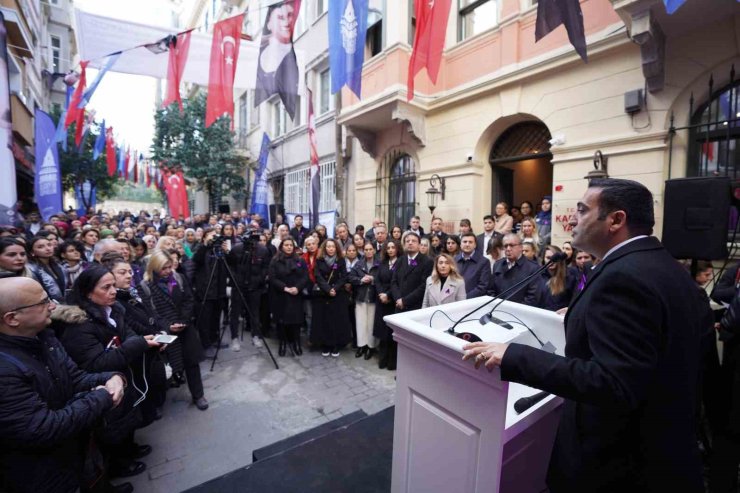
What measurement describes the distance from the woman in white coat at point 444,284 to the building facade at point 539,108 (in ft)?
9.73

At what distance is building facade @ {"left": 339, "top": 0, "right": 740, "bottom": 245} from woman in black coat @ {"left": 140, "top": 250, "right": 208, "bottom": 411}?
5942mm

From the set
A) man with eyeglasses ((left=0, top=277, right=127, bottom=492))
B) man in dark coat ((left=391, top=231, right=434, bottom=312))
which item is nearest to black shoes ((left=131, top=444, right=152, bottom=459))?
man with eyeglasses ((left=0, top=277, right=127, bottom=492))

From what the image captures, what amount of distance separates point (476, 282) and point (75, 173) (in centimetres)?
2054

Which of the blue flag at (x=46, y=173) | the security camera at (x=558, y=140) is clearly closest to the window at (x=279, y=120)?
the blue flag at (x=46, y=173)

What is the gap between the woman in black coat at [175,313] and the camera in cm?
358

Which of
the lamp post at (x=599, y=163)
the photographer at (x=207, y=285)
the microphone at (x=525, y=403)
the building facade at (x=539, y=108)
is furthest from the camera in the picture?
the lamp post at (x=599, y=163)

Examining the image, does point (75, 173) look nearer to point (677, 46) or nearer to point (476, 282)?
point (476, 282)

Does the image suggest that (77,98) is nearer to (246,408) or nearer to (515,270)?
(246,408)

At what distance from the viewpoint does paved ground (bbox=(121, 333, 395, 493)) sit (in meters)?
2.97

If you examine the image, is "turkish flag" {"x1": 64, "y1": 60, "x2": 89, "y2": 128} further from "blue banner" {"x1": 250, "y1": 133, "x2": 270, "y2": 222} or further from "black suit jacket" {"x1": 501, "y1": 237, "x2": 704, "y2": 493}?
"black suit jacket" {"x1": 501, "y1": 237, "x2": 704, "y2": 493}

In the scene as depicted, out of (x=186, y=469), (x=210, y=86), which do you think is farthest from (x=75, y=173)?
(x=186, y=469)

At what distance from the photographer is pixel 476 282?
15.8 feet

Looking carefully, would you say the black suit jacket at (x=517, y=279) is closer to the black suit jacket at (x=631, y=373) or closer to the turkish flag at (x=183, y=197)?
the black suit jacket at (x=631, y=373)

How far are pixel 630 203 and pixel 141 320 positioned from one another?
351cm
